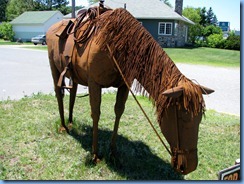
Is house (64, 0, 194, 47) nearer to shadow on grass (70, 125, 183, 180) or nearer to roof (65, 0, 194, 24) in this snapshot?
roof (65, 0, 194, 24)

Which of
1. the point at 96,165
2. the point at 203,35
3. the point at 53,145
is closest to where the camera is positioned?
the point at 96,165

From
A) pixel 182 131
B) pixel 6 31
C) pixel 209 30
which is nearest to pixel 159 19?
pixel 209 30

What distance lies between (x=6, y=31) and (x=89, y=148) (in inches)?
959

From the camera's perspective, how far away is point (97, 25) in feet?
10.2

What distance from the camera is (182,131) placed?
240cm

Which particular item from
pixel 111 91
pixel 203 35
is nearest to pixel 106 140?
pixel 111 91

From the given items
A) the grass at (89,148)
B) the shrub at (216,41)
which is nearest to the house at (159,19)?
the shrub at (216,41)

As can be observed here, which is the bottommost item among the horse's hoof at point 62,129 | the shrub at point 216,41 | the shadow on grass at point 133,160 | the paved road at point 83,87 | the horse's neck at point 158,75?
the shadow on grass at point 133,160

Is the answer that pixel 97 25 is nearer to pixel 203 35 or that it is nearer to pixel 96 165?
pixel 96 165

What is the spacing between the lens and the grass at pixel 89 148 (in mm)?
3162

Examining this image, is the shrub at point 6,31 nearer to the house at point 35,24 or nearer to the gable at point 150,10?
the house at point 35,24

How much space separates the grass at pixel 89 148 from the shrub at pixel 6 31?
64.0ft

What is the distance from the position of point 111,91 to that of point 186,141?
5.16 m

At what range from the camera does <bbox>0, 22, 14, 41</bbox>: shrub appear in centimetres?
2278
